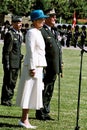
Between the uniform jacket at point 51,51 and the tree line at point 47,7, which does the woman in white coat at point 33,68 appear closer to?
the uniform jacket at point 51,51

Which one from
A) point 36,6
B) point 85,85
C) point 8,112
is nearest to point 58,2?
point 36,6

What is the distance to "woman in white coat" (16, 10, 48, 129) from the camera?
29.3 feet

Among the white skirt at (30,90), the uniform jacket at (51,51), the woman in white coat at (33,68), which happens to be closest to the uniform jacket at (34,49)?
the woman in white coat at (33,68)

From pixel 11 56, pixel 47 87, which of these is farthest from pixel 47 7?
pixel 47 87

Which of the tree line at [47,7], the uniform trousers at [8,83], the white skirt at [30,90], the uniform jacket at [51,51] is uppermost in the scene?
the uniform jacket at [51,51]

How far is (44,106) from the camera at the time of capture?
10.1 m

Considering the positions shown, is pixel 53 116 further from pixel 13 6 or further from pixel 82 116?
pixel 13 6

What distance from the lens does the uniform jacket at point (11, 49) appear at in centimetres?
1133

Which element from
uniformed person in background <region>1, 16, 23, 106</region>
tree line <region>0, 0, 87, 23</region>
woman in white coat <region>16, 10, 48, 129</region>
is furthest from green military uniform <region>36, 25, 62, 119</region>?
tree line <region>0, 0, 87, 23</region>

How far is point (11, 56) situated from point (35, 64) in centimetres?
261

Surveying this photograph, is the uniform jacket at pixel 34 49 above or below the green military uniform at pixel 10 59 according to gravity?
above

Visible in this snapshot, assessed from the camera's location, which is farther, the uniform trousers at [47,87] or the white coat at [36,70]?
the uniform trousers at [47,87]

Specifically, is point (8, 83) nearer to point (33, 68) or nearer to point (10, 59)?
point (10, 59)

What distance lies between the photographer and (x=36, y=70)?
9.04 m
